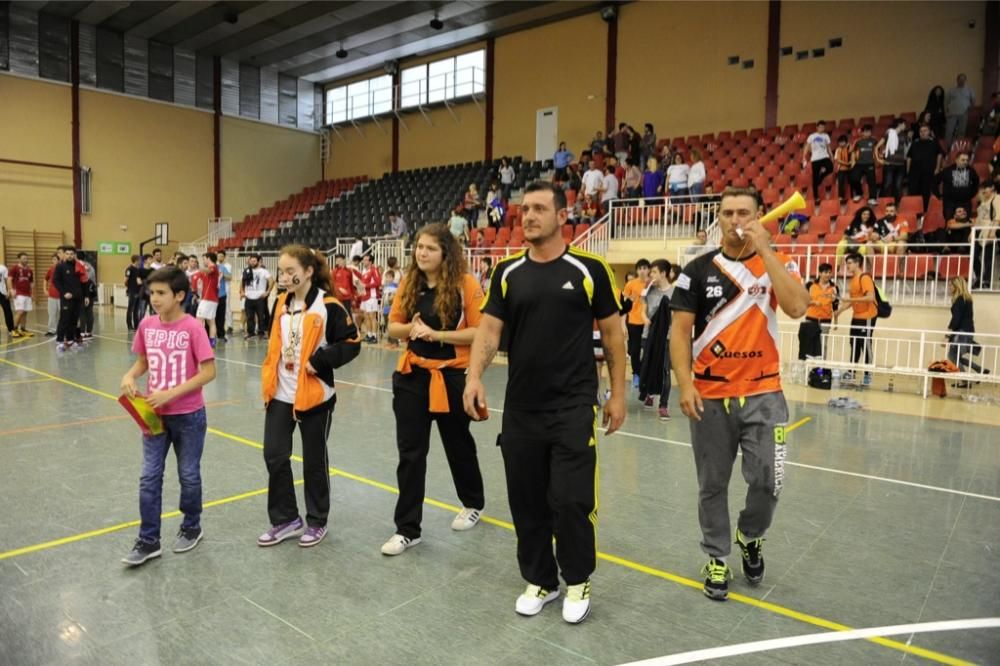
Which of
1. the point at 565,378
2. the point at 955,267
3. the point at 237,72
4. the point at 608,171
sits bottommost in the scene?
the point at 565,378

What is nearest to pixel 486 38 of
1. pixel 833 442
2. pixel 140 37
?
pixel 140 37

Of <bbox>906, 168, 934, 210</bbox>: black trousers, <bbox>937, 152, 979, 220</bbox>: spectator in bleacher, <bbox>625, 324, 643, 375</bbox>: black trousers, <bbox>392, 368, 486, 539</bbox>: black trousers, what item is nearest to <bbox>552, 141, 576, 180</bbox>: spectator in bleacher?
<bbox>906, 168, 934, 210</bbox>: black trousers

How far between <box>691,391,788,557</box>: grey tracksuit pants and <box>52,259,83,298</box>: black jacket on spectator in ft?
38.3

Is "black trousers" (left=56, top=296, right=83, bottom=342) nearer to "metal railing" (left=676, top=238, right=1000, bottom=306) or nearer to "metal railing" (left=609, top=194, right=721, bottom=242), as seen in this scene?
"metal railing" (left=609, top=194, right=721, bottom=242)

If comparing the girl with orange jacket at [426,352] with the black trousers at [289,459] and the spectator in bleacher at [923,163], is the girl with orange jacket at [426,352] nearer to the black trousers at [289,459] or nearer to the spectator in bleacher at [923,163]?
the black trousers at [289,459]

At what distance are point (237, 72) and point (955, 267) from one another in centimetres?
2434

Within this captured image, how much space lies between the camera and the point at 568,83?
2059 centimetres

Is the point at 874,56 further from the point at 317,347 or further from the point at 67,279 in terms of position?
the point at 67,279

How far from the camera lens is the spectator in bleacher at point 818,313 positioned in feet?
30.8

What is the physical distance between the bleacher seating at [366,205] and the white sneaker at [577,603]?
17.4 metres

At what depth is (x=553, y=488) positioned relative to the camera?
9.50 feet

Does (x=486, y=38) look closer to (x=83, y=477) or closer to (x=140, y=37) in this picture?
(x=140, y=37)

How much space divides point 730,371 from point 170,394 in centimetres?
271

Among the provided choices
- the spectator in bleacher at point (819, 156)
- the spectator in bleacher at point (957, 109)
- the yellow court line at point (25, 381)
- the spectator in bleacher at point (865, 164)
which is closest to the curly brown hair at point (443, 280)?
the yellow court line at point (25, 381)
